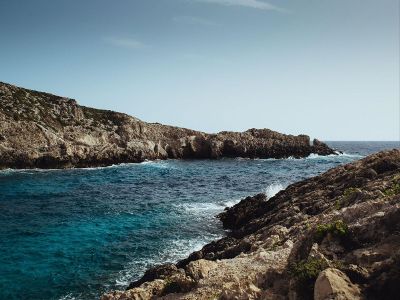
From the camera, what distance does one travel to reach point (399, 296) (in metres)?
8.30

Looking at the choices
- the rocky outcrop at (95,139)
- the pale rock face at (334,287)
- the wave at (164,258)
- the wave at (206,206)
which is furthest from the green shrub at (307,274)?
the rocky outcrop at (95,139)

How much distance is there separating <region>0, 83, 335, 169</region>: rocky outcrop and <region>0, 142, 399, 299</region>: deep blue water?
38.6 ft

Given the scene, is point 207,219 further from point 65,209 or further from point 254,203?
point 65,209

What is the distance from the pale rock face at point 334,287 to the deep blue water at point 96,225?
15936mm

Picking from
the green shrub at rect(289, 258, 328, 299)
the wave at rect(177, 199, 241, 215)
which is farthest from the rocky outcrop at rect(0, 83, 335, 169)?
the green shrub at rect(289, 258, 328, 299)

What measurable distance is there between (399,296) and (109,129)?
102743 mm

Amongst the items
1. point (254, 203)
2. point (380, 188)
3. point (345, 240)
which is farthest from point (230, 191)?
point (345, 240)

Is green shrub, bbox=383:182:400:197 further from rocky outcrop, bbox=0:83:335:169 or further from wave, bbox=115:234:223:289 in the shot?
rocky outcrop, bbox=0:83:335:169

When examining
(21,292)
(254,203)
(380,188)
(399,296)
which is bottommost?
(21,292)

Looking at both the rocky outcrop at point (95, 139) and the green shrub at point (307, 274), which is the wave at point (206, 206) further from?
the rocky outcrop at point (95, 139)

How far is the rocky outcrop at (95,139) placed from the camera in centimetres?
7800

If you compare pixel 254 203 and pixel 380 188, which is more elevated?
pixel 380 188

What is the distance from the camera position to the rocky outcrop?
78.0 meters

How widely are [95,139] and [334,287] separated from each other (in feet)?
305
